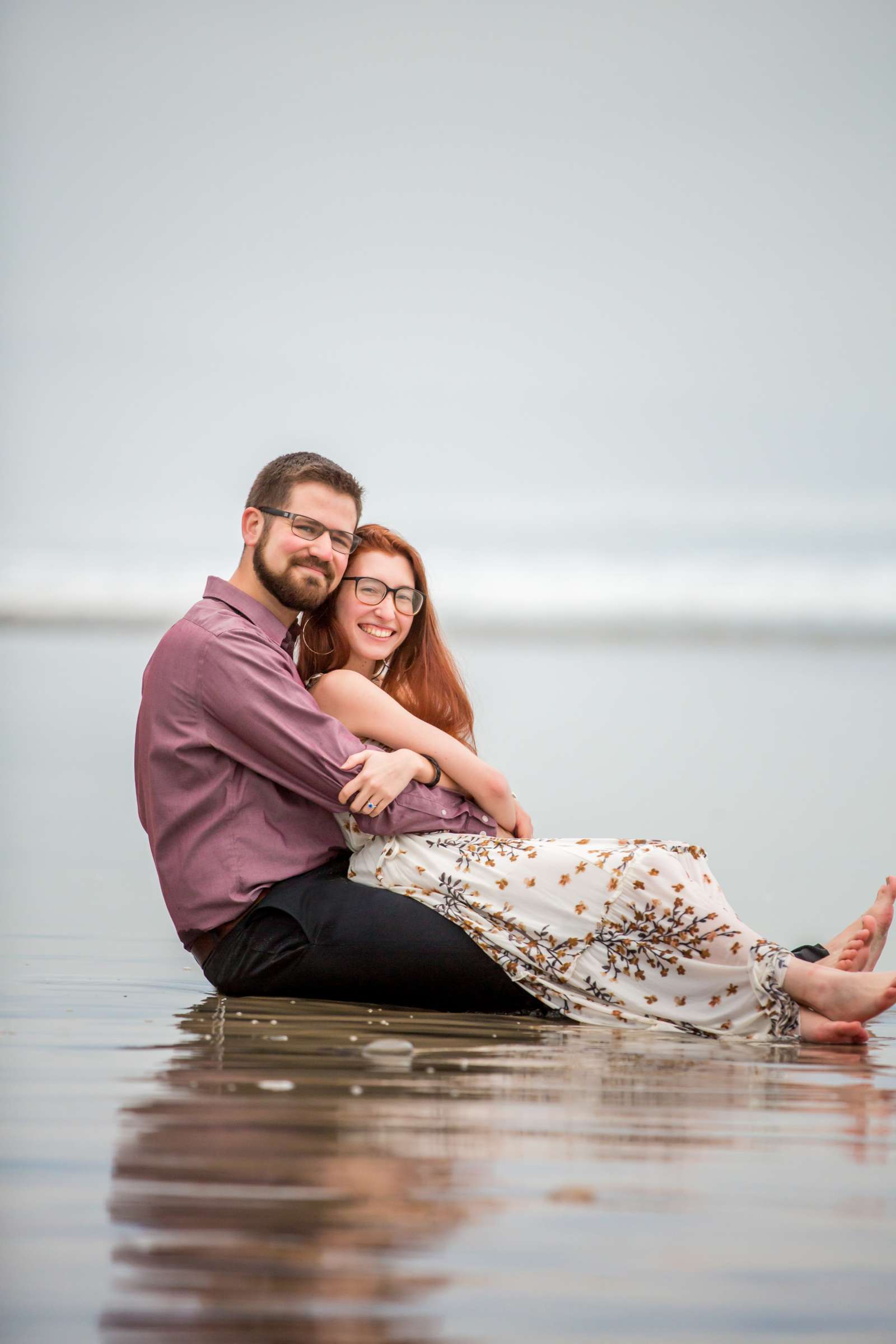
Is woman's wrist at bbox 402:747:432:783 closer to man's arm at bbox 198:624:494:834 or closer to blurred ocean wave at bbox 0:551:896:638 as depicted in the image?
man's arm at bbox 198:624:494:834

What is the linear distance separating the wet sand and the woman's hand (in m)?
0.43

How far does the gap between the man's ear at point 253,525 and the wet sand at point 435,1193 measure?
0.87 m

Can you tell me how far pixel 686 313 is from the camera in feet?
31.1

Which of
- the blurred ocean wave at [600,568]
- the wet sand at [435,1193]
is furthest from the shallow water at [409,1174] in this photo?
the blurred ocean wave at [600,568]

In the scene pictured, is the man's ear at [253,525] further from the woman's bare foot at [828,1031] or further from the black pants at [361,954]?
the woman's bare foot at [828,1031]

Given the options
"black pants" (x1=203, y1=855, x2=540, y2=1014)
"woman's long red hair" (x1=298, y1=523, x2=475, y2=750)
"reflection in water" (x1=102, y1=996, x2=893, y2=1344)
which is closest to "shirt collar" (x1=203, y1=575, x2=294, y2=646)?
"woman's long red hair" (x1=298, y1=523, x2=475, y2=750)

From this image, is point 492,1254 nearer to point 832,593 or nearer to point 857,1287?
point 857,1287

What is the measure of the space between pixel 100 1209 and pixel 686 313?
931 centimetres

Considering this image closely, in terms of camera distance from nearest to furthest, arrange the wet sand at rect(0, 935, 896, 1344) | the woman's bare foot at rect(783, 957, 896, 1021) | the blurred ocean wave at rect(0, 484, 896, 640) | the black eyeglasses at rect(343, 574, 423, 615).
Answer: the wet sand at rect(0, 935, 896, 1344) < the woman's bare foot at rect(783, 957, 896, 1021) < the black eyeglasses at rect(343, 574, 423, 615) < the blurred ocean wave at rect(0, 484, 896, 640)

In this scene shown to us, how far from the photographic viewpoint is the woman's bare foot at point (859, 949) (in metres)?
1.91

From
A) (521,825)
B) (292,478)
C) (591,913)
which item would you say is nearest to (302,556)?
(292,478)

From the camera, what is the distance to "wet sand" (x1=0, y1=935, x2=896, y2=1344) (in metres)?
0.68

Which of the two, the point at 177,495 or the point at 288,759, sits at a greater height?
the point at 177,495

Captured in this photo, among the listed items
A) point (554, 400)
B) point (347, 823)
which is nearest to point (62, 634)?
point (554, 400)
